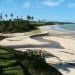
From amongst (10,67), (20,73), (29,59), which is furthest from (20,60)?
(20,73)

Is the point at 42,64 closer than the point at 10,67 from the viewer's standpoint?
No

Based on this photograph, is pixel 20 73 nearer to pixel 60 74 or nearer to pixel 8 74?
pixel 8 74

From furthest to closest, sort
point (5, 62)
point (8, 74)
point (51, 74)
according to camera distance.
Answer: point (5, 62)
point (51, 74)
point (8, 74)

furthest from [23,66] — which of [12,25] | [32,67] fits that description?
[12,25]

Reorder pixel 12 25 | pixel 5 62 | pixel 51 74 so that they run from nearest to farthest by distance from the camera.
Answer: pixel 51 74
pixel 5 62
pixel 12 25


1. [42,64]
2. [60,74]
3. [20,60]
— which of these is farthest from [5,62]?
[60,74]

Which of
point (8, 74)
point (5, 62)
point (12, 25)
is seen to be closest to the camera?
point (8, 74)

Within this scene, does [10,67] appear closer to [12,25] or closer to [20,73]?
[20,73]

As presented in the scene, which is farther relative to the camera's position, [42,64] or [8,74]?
[42,64]
